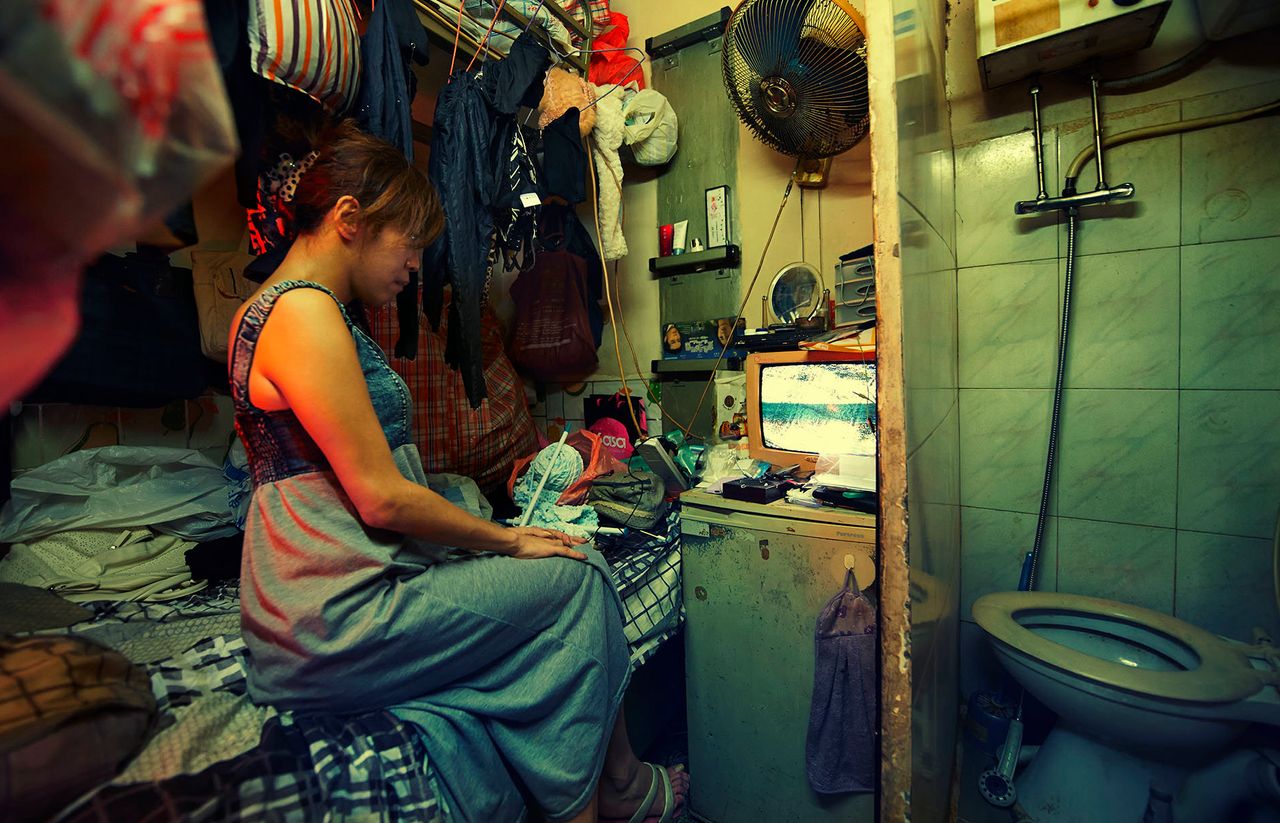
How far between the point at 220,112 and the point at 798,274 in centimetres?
190

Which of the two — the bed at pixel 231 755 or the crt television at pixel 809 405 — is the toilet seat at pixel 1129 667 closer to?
the crt television at pixel 809 405

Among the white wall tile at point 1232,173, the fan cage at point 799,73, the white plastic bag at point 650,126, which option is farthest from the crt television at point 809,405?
the white plastic bag at point 650,126

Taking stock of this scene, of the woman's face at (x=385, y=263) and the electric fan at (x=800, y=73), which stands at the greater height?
the electric fan at (x=800, y=73)

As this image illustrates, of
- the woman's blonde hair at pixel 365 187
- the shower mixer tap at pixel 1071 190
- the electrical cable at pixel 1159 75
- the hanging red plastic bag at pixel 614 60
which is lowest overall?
the woman's blonde hair at pixel 365 187

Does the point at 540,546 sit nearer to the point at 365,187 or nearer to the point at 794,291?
the point at 365,187

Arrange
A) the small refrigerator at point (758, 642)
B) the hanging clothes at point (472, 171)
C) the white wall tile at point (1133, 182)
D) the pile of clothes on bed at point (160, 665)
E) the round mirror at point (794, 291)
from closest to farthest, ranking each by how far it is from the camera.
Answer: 1. the pile of clothes on bed at point (160, 665)
2. the small refrigerator at point (758, 642)
3. the white wall tile at point (1133, 182)
4. the hanging clothes at point (472, 171)
5. the round mirror at point (794, 291)

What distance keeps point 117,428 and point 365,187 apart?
1.38 meters

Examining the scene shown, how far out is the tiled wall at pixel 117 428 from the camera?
5.04ft

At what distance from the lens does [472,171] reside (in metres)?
1.66

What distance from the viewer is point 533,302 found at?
2.37 meters

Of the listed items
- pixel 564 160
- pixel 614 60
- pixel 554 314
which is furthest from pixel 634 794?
pixel 614 60

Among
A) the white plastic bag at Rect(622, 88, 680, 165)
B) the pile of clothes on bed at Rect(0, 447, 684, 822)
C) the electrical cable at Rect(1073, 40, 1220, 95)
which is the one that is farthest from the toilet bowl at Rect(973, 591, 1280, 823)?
the white plastic bag at Rect(622, 88, 680, 165)

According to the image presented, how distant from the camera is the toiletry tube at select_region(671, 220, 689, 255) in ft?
7.64

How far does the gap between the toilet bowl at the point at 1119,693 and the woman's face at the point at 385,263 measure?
1.67 meters
